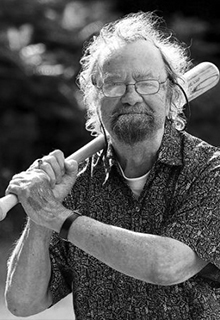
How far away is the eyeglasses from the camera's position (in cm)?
329

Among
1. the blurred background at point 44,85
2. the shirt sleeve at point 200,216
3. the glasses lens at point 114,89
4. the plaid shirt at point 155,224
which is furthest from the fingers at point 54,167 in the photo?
the blurred background at point 44,85

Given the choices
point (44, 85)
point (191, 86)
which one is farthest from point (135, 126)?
point (44, 85)

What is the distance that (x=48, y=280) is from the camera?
11.2 feet

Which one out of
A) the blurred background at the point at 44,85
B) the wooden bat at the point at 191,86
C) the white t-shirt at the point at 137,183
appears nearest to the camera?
the white t-shirt at the point at 137,183

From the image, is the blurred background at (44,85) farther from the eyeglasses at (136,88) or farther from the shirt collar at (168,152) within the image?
the eyeglasses at (136,88)

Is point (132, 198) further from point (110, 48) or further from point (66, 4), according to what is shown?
point (66, 4)

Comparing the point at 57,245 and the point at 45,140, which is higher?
the point at 57,245

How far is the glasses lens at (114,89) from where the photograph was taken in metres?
3.31

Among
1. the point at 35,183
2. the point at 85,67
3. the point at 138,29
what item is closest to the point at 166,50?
the point at 138,29

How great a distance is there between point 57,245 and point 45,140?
187 inches

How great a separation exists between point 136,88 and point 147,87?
40mm

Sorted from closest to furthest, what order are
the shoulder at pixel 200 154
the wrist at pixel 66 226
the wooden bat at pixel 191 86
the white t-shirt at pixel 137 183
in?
the wrist at pixel 66 226, the shoulder at pixel 200 154, the white t-shirt at pixel 137 183, the wooden bat at pixel 191 86

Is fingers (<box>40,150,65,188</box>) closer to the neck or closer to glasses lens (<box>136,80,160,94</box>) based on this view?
the neck

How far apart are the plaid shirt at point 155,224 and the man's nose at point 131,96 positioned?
0.18 metres
